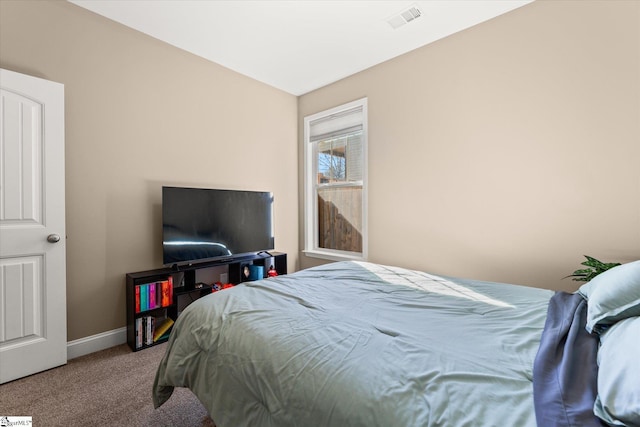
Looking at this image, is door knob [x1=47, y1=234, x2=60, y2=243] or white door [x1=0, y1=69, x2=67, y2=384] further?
door knob [x1=47, y1=234, x2=60, y2=243]

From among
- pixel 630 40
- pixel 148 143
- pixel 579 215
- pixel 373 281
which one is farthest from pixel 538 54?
pixel 148 143

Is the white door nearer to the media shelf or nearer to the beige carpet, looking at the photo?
the beige carpet

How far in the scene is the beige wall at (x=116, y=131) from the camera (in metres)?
2.23

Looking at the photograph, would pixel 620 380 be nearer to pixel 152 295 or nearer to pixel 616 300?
pixel 616 300

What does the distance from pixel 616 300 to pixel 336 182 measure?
295 cm

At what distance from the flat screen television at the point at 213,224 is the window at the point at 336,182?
0.78 meters

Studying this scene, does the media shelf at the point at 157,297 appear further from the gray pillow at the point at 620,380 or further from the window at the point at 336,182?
the gray pillow at the point at 620,380

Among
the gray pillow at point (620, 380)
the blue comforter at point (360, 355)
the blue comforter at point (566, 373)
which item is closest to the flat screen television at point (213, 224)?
the blue comforter at point (360, 355)

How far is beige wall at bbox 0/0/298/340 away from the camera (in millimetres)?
2230

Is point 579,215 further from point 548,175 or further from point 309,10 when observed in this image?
point 309,10

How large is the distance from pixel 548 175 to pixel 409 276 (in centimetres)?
135

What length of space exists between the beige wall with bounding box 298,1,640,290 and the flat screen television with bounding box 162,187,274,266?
1329 mm

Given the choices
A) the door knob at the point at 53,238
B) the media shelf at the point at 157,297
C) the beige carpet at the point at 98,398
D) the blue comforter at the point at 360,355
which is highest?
the door knob at the point at 53,238

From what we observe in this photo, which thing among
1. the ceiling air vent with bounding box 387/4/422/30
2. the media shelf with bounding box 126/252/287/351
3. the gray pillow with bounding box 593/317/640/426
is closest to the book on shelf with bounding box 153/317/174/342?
the media shelf with bounding box 126/252/287/351
